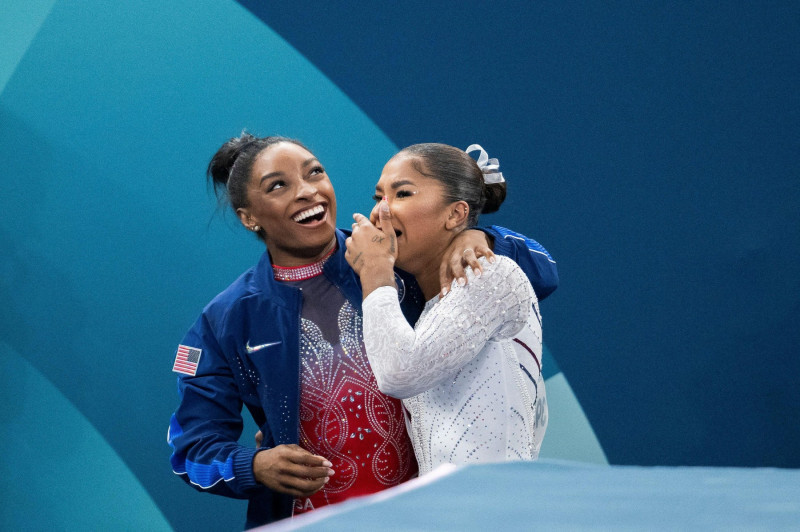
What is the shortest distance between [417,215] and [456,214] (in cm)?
9

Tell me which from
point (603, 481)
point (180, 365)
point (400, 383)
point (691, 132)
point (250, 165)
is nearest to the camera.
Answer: point (603, 481)

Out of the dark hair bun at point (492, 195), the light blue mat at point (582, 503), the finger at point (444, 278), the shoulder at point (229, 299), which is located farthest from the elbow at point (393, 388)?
the light blue mat at point (582, 503)

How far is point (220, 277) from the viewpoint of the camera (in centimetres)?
276

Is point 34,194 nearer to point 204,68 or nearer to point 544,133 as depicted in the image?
point 204,68

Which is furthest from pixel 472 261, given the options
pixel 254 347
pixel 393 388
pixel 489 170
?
pixel 254 347

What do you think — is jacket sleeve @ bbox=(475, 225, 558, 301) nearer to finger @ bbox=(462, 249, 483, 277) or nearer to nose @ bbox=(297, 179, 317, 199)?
finger @ bbox=(462, 249, 483, 277)

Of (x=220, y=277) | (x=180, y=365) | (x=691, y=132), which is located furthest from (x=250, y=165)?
(x=691, y=132)

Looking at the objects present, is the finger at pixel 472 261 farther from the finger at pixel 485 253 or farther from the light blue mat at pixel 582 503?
the light blue mat at pixel 582 503

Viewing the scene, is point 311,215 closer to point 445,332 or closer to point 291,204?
point 291,204

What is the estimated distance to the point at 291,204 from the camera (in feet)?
5.82

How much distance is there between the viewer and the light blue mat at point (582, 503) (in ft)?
1.84

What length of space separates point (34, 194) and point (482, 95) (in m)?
1.49

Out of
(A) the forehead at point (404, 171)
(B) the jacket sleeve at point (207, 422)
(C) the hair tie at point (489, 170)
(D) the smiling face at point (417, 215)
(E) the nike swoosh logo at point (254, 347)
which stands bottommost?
(B) the jacket sleeve at point (207, 422)

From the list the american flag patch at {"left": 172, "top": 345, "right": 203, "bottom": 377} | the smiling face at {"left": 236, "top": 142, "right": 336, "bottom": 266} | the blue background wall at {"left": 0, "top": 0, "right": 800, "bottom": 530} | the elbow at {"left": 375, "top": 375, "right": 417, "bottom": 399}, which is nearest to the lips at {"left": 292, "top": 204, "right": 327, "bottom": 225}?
the smiling face at {"left": 236, "top": 142, "right": 336, "bottom": 266}
